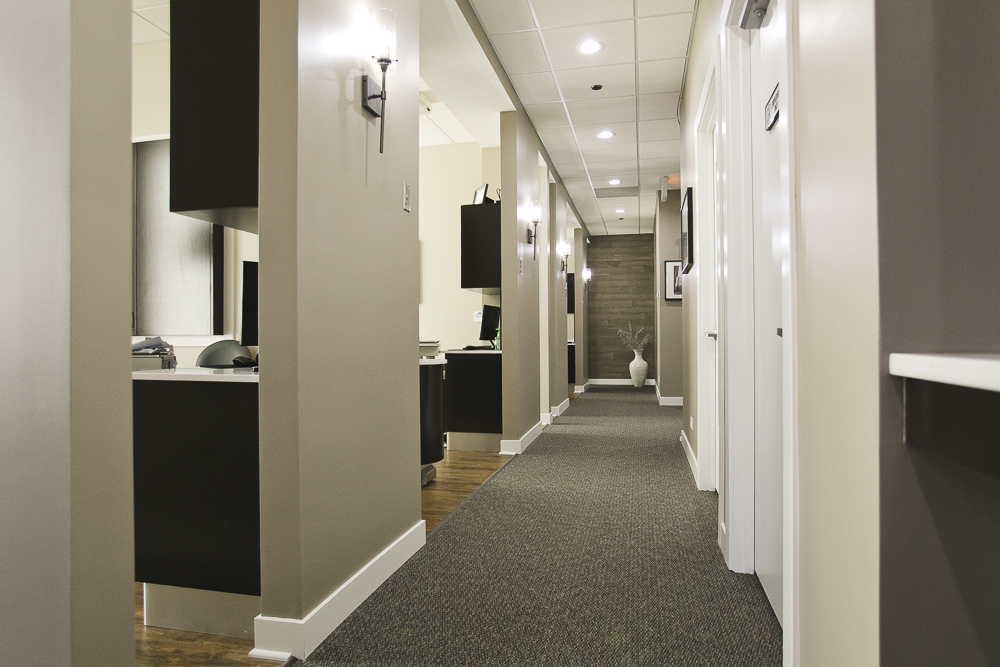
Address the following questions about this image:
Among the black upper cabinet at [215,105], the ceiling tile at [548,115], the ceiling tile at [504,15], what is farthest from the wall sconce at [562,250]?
the black upper cabinet at [215,105]

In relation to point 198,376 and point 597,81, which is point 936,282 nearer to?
point 198,376

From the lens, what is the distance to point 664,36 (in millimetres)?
3750

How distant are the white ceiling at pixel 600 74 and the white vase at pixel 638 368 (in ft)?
11.8

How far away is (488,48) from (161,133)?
2.72m

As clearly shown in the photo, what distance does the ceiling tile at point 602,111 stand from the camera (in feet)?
15.9

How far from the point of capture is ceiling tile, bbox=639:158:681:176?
652cm

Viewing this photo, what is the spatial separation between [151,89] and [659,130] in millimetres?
4264

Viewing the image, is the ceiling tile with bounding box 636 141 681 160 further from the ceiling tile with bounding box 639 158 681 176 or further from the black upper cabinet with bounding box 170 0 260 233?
the black upper cabinet with bounding box 170 0 260 233

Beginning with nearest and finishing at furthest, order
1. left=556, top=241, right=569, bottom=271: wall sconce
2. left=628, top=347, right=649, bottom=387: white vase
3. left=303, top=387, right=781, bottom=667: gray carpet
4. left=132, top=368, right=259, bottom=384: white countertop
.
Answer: left=303, top=387, right=781, bottom=667: gray carpet → left=132, top=368, right=259, bottom=384: white countertop → left=556, top=241, right=569, bottom=271: wall sconce → left=628, top=347, right=649, bottom=387: white vase

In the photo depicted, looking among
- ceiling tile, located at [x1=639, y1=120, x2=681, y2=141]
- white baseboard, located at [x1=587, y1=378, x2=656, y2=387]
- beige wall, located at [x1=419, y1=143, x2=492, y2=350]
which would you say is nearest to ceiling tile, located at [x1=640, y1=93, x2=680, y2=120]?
ceiling tile, located at [x1=639, y1=120, x2=681, y2=141]

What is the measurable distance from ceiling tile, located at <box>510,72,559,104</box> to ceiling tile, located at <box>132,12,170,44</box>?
8.14 ft

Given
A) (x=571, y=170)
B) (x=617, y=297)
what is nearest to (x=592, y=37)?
(x=571, y=170)

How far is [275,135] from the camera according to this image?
1699mm

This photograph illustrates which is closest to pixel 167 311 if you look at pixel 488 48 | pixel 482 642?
pixel 488 48
